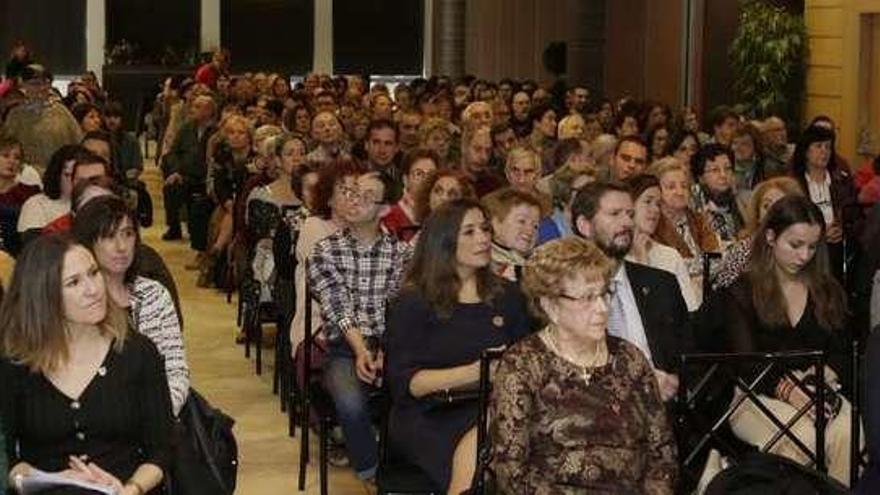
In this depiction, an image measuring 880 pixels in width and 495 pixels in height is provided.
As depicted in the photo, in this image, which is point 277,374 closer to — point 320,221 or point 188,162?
point 320,221

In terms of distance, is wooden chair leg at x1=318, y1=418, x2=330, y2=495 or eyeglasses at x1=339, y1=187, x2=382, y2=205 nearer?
wooden chair leg at x1=318, y1=418, x2=330, y2=495

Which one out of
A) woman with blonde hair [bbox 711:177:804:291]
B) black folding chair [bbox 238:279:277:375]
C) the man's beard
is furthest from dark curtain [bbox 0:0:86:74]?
the man's beard

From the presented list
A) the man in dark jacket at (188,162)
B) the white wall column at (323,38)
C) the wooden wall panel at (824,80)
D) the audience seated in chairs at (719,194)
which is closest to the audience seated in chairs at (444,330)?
the audience seated in chairs at (719,194)

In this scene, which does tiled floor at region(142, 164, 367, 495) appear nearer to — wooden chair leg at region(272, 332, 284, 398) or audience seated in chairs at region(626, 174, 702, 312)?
wooden chair leg at region(272, 332, 284, 398)

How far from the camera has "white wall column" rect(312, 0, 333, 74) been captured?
33281 millimetres

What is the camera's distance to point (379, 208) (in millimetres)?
7676

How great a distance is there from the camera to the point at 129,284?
5.75m

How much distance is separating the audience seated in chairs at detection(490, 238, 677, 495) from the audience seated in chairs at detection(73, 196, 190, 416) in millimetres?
1247

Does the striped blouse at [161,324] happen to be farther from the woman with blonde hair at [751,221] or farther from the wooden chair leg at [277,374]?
the wooden chair leg at [277,374]

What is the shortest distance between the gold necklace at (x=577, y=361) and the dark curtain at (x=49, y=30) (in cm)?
2824

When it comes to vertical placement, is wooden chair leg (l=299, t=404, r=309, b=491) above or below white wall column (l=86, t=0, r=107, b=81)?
below

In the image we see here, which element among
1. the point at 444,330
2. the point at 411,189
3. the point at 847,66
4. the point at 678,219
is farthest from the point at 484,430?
the point at 847,66

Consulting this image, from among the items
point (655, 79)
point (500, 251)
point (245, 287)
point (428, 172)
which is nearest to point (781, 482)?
point (500, 251)

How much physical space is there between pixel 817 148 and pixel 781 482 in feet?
21.3
